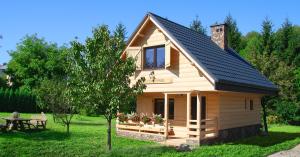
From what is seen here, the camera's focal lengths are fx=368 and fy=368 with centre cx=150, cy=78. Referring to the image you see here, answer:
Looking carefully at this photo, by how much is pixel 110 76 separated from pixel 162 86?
19.1ft

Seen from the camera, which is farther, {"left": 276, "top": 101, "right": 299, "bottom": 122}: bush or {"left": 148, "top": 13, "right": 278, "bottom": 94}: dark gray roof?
{"left": 276, "top": 101, "right": 299, "bottom": 122}: bush

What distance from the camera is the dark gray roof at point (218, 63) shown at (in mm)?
17922

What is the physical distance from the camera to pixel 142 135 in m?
19.5

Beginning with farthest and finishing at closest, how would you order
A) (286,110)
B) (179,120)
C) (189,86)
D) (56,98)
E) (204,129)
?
(286,110) → (56,98) → (179,120) → (189,86) → (204,129)

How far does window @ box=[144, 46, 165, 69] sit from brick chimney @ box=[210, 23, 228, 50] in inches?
218

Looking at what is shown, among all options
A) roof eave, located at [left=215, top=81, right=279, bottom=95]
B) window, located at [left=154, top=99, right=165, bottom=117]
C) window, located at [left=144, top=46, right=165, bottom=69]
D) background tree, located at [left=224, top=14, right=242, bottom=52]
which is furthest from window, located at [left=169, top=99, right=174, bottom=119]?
background tree, located at [left=224, top=14, right=242, bottom=52]

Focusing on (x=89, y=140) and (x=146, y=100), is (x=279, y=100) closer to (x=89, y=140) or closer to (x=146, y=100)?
(x=146, y=100)

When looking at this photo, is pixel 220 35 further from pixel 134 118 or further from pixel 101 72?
pixel 101 72

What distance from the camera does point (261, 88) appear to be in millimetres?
21547

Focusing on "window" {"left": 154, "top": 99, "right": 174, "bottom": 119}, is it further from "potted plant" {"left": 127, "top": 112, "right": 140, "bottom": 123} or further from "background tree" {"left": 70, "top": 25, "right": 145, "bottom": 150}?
"background tree" {"left": 70, "top": 25, "right": 145, "bottom": 150}

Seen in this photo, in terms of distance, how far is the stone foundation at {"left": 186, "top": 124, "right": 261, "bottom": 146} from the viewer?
17.0 meters

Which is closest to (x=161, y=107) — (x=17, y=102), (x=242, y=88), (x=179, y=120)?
(x=179, y=120)

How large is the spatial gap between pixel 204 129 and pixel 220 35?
8390 mm

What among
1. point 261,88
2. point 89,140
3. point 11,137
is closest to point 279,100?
point 261,88
